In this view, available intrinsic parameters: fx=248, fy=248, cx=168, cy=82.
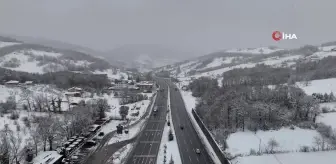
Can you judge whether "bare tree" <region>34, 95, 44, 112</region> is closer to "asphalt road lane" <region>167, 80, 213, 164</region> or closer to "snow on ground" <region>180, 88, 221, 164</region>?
"asphalt road lane" <region>167, 80, 213, 164</region>

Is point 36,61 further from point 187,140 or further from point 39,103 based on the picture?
point 187,140

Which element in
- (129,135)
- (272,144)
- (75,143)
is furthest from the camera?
(129,135)

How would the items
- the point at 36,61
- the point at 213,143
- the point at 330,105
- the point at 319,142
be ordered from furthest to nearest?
the point at 36,61 → the point at 330,105 → the point at 213,143 → the point at 319,142

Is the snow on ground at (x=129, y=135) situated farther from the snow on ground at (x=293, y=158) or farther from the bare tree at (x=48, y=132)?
the snow on ground at (x=293, y=158)

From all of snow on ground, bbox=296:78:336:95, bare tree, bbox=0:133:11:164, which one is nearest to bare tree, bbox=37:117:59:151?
bare tree, bbox=0:133:11:164

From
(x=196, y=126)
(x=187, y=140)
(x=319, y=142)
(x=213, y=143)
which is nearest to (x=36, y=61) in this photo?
(x=196, y=126)

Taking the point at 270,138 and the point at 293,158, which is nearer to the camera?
the point at 293,158

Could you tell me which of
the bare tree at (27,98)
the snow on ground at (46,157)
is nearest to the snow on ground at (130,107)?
the bare tree at (27,98)
